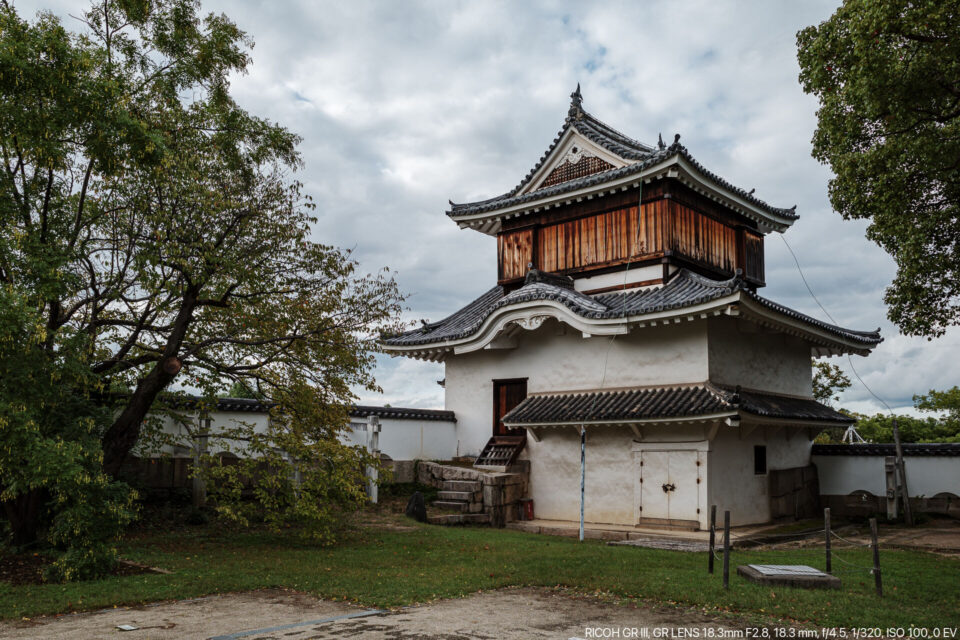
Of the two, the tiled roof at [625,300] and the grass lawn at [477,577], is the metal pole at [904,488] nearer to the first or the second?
the tiled roof at [625,300]

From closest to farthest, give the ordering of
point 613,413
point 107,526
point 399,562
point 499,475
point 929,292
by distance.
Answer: point 107,526 → point 399,562 → point 929,292 → point 613,413 → point 499,475

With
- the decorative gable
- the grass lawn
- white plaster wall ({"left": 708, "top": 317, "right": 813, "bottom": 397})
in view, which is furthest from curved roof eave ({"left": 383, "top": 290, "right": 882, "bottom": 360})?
the grass lawn

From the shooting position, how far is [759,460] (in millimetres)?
18219

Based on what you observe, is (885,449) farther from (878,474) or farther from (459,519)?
(459,519)

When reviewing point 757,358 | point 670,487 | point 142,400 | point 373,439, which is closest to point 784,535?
point 670,487

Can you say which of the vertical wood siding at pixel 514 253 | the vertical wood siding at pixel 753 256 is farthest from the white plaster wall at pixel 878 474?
the vertical wood siding at pixel 514 253

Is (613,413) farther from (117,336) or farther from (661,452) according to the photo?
(117,336)

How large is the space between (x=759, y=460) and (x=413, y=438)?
9.86m

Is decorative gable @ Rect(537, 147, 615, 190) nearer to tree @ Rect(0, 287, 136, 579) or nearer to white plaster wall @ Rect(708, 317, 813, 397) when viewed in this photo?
white plaster wall @ Rect(708, 317, 813, 397)

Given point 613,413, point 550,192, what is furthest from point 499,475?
point 550,192

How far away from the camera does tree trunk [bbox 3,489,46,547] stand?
12.0m

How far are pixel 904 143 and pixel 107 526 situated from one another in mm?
14075

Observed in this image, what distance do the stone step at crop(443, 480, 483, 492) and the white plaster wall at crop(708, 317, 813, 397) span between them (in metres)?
6.56

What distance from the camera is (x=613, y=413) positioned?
16906 mm
